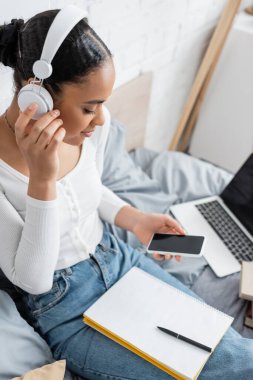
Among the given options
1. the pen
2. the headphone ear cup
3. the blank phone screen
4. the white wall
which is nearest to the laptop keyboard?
the blank phone screen

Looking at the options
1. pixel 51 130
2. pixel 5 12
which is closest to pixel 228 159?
pixel 5 12

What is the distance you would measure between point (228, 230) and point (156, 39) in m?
0.81

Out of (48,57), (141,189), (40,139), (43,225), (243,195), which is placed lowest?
(141,189)

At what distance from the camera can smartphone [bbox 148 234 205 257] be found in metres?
1.11

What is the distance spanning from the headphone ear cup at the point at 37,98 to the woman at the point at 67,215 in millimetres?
13

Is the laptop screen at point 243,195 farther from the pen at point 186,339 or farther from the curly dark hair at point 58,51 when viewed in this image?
the curly dark hair at point 58,51

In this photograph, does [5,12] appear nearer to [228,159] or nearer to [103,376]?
[103,376]

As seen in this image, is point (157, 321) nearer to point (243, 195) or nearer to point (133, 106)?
point (243, 195)

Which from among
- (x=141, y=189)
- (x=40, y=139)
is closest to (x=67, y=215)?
(x=40, y=139)

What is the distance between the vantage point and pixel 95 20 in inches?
55.1

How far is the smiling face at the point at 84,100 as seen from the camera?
83cm

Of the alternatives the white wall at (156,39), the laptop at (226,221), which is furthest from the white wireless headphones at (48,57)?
the laptop at (226,221)

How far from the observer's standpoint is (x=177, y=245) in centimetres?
112

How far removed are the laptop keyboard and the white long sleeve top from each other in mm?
501
